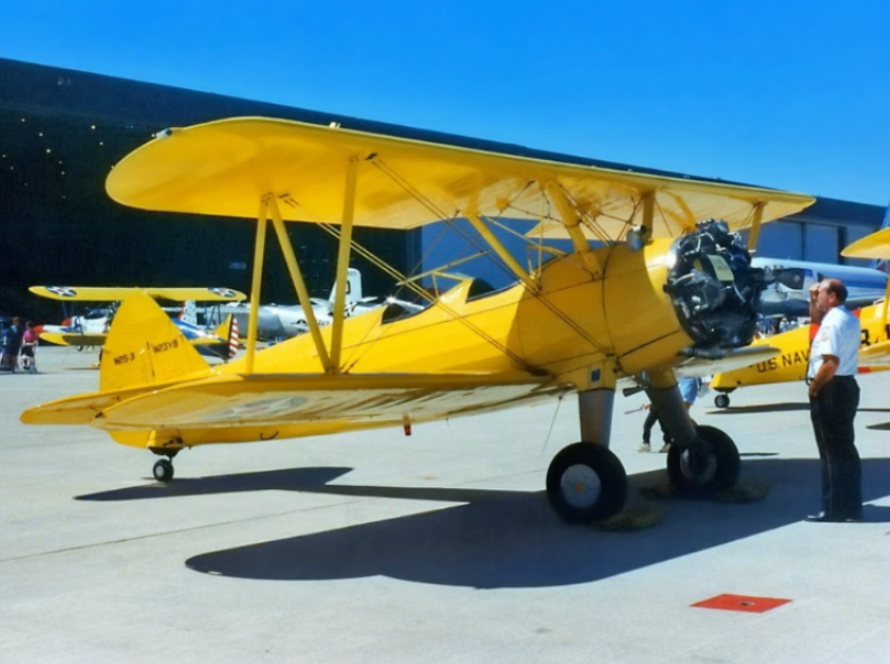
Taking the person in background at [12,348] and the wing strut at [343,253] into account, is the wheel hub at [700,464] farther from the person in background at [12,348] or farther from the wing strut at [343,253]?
the person in background at [12,348]

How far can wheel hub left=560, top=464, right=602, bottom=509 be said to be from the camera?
6816 mm

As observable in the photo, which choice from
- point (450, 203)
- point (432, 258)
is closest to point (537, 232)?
point (450, 203)

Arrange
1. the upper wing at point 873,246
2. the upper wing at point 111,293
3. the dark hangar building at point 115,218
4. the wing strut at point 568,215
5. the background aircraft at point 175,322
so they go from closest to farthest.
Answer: the wing strut at point 568,215, the upper wing at point 873,246, the background aircraft at point 175,322, the upper wing at point 111,293, the dark hangar building at point 115,218

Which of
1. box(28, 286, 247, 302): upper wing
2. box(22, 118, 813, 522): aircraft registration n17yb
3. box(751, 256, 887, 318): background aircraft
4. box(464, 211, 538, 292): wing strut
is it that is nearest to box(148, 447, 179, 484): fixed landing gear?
box(22, 118, 813, 522): aircraft registration n17yb

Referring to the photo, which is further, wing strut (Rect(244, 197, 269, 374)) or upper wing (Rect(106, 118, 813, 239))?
wing strut (Rect(244, 197, 269, 374))

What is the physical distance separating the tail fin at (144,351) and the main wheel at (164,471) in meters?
0.84

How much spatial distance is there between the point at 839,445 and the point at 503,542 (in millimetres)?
2268

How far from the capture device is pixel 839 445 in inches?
263

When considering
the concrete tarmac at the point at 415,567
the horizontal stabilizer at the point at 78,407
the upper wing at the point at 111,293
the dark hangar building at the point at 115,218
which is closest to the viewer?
the concrete tarmac at the point at 415,567

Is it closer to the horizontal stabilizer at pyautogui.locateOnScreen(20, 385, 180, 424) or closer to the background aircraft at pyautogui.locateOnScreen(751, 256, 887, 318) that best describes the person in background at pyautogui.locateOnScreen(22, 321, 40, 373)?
the background aircraft at pyautogui.locateOnScreen(751, 256, 887, 318)

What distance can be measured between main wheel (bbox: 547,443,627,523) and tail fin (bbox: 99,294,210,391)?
3591mm

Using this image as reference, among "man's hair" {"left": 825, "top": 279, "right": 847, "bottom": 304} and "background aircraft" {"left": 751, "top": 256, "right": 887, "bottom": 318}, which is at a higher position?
"background aircraft" {"left": 751, "top": 256, "right": 887, "bottom": 318}

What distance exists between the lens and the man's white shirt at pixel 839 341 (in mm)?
6605

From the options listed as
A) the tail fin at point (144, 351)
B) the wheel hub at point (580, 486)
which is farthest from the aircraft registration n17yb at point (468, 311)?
the tail fin at point (144, 351)
